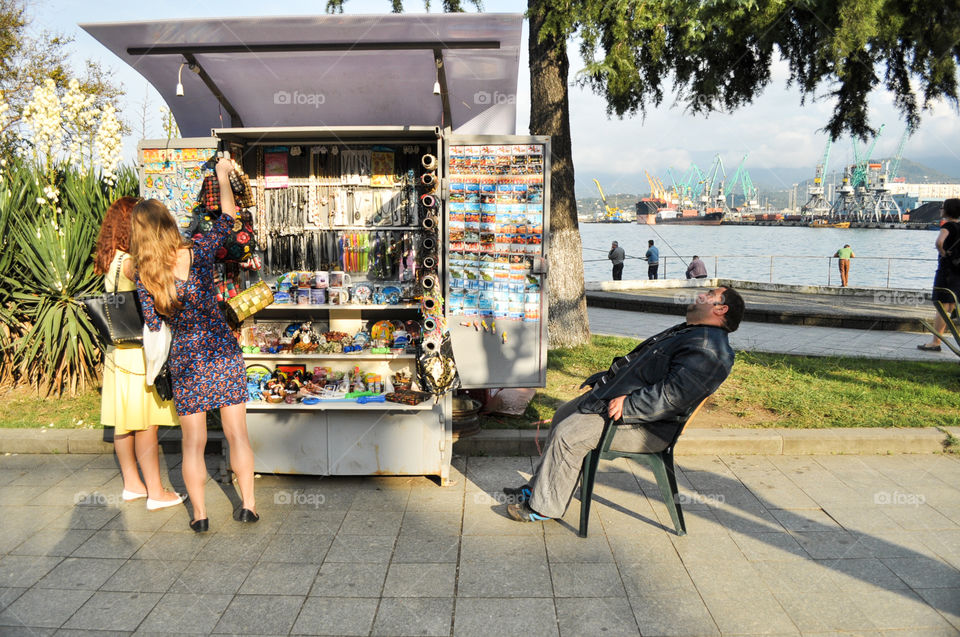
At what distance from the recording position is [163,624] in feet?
9.65

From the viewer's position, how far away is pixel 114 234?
406cm

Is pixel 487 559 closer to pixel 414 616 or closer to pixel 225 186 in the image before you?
pixel 414 616

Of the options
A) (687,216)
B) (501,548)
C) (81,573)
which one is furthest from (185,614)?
(687,216)

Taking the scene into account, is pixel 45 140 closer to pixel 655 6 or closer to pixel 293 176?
pixel 293 176

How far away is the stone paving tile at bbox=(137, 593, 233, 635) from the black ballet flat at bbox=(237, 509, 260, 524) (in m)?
0.78

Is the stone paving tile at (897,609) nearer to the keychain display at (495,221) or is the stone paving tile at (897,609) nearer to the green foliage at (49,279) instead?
the keychain display at (495,221)

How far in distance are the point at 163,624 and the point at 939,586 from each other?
358 cm

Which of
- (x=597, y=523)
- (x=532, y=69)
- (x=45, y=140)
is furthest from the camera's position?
(x=532, y=69)

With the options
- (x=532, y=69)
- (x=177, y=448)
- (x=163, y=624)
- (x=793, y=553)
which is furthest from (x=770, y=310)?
(x=163, y=624)

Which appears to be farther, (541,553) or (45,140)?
(45,140)

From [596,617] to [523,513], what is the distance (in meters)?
A: 1.08

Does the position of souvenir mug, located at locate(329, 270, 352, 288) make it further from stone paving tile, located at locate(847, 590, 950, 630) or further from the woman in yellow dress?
stone paving tile, located at locate(847, 590, 950, 630)

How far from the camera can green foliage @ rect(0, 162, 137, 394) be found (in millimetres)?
6277

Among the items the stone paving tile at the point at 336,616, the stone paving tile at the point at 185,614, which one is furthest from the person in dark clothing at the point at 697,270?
the stone paving tile at the point at 185,614
